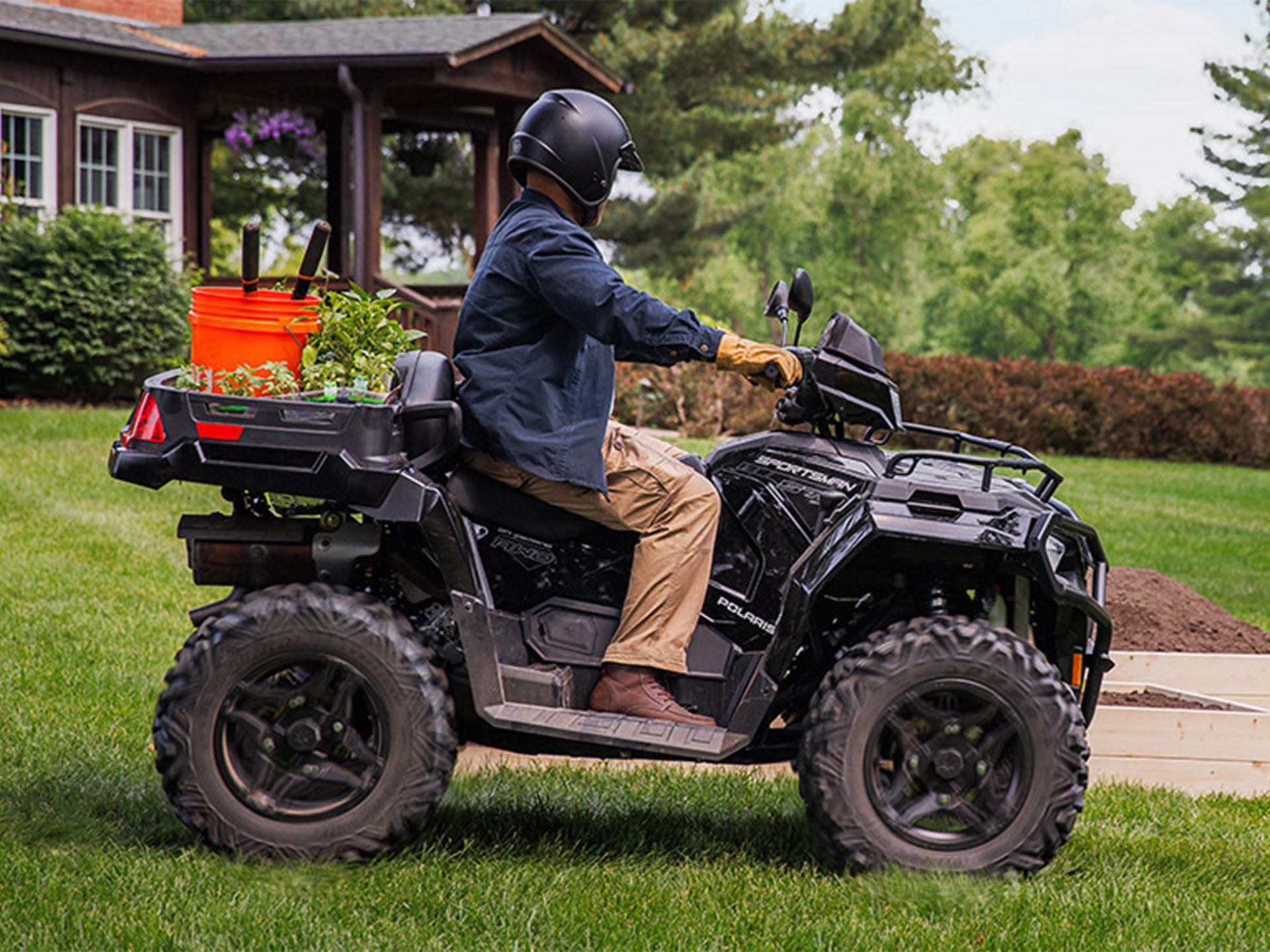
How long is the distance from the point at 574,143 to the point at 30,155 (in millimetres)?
14899

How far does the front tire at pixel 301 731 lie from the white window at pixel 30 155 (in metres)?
14.4

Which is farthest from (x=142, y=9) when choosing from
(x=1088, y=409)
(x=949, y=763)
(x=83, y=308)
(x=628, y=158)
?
(x=949, y=763)

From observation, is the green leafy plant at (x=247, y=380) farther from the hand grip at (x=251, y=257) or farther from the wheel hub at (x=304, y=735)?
the wheel hub at (x=304, y=735)

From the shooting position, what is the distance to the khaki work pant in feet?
13.8

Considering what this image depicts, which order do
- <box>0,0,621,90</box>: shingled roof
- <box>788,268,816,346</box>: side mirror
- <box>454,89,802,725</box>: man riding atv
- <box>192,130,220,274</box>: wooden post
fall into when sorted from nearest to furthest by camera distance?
<box>788,268,816,346</box>: side mirror < <box>454,89,802,725</box>: man riding atv < <box>0,0,621,90</box>: shingled roof < <box>192,130,220,274</box>: wooden post

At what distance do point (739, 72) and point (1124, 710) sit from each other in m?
24.8

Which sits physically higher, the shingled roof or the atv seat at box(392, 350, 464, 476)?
the shingled roof

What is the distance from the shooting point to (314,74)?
17.4 metres

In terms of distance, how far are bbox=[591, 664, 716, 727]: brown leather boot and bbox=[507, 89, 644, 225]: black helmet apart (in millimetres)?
1322

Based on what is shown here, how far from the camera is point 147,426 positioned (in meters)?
4.09

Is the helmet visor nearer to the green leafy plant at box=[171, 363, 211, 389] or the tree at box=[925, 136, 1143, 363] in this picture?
the green leafy plant at box=[171, 363, 211, 389]

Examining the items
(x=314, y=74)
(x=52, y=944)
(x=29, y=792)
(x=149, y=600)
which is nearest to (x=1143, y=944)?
(x=52, y=944)

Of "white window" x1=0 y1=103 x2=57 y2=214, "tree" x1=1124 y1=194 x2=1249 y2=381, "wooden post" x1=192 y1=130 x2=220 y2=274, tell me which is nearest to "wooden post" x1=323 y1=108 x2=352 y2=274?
"wooden post" x1=192 y1=130 x2=220 y2=274

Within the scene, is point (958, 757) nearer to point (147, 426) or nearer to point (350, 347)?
point (350, 347)
